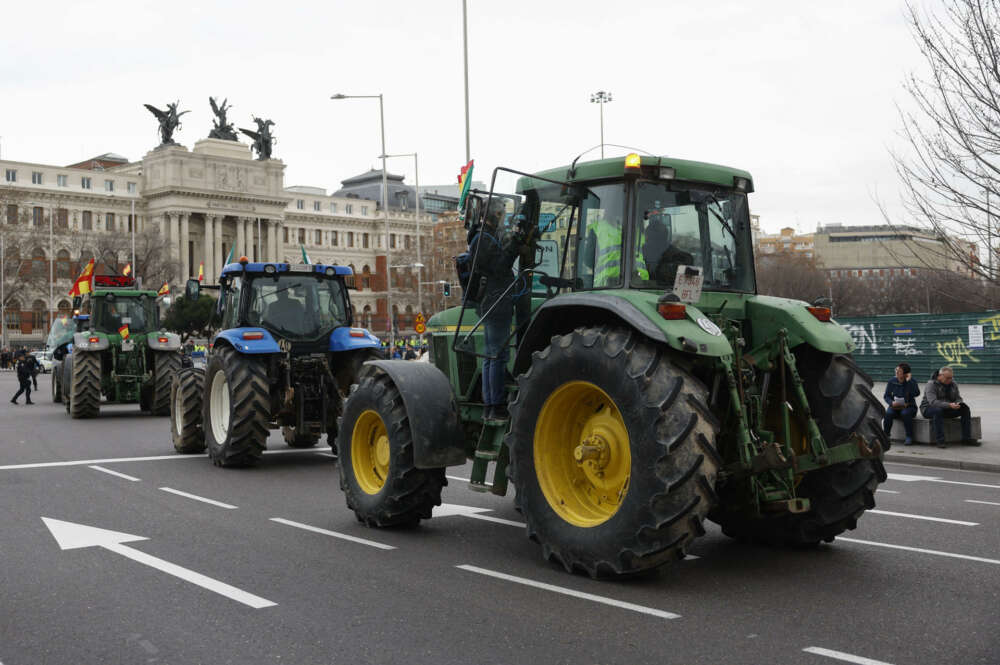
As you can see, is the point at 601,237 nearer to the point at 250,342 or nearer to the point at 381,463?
the point at 381,463

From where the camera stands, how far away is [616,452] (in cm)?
657

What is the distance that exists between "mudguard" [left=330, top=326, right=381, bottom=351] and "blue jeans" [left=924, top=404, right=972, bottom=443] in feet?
30.8

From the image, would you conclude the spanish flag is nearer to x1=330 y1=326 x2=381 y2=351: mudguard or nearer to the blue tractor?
the blue tractor

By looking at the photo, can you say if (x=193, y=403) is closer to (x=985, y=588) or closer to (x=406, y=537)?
(x=406, y=537)

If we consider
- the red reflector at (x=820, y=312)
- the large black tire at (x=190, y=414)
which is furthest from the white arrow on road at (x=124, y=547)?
the large black tire at (x=190, y=414)

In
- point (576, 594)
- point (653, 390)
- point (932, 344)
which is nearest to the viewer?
point (653, 390)

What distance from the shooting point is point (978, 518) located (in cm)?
948

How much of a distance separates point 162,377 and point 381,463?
627 inches

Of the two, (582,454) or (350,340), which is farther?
(350,340)

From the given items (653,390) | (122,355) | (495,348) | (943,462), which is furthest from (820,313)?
(122,355)

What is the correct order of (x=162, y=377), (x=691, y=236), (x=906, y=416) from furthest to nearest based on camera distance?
(x=162, y=377) < (x=906, y=416) < (x=691, y=236)

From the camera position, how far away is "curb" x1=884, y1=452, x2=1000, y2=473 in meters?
14.2

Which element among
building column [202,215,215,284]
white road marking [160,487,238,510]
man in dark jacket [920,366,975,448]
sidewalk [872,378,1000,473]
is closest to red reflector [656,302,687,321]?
white road marking [160,487,238,510]

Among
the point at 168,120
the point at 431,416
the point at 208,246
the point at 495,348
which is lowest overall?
the point at 431,416
